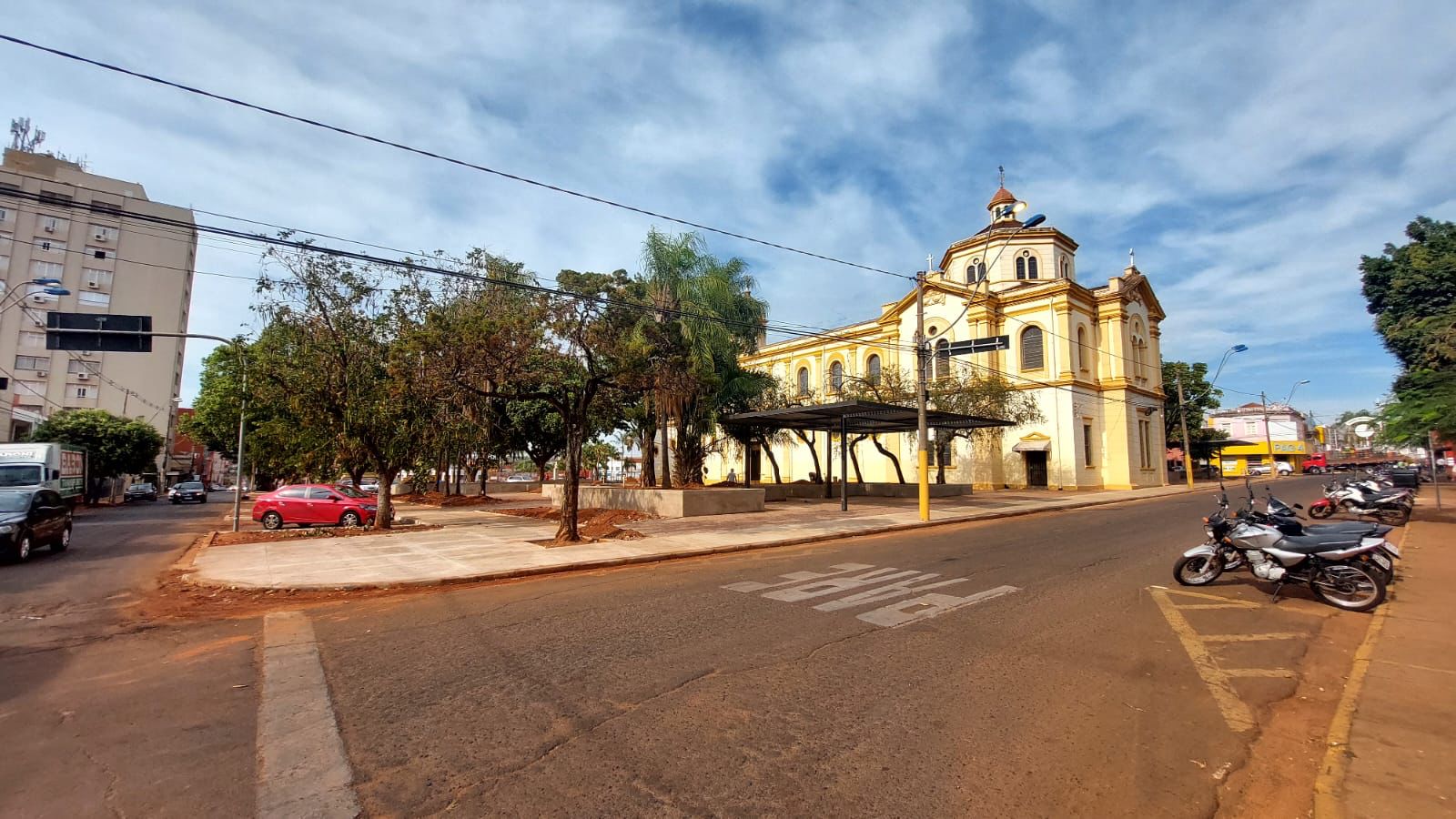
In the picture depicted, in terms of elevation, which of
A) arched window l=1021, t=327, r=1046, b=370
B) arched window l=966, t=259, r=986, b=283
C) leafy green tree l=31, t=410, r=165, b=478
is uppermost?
arched window l=966, t=259, r=986, b=283

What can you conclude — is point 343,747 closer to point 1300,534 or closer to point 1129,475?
point 1300,534

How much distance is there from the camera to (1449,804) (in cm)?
324

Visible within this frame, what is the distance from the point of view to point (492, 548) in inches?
535

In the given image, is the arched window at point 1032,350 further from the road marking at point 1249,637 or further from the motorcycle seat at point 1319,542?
the road marking at point 1249,637

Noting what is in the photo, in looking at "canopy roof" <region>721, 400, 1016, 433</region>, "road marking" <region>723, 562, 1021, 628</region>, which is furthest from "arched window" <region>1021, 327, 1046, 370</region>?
"road marking" <region>723, 562, 1021, 628</region>

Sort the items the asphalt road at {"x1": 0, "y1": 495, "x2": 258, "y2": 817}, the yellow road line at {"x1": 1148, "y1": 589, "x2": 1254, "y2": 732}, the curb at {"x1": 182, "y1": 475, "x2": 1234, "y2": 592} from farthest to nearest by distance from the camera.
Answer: the curb at {"x1": 182, "y1": 475, "x2": 1234, "y2": 592}
the yellow road line at {"x1": 1148, "y1": 589, "x2": 1254, "y2": 732}
the asphalt road at {"x1": 0, "y1": 495, "x2": 258, "y2": 817}

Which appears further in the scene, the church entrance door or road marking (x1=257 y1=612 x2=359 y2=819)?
the church entrance door

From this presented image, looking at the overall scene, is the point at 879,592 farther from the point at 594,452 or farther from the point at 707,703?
the point at 594,452

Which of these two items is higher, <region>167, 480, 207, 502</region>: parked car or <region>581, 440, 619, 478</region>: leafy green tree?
<region>581, 440, 619, 478</region>: leafy green tree

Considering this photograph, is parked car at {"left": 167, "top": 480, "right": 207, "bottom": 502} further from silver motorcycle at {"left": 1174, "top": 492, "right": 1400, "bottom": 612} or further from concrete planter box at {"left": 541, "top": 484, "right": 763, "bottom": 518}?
silver motorcycle at {"left": 1174, "top": 492, "right": 1400, "bottom": 612}

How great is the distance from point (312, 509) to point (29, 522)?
7.47m

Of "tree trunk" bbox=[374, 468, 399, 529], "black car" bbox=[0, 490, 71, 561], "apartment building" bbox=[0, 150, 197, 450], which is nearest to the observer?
"black car" bbox=[0, 490, 71, 561]

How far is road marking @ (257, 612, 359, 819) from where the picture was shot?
3266 mm

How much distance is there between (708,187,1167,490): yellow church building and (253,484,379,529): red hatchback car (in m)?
19.3
